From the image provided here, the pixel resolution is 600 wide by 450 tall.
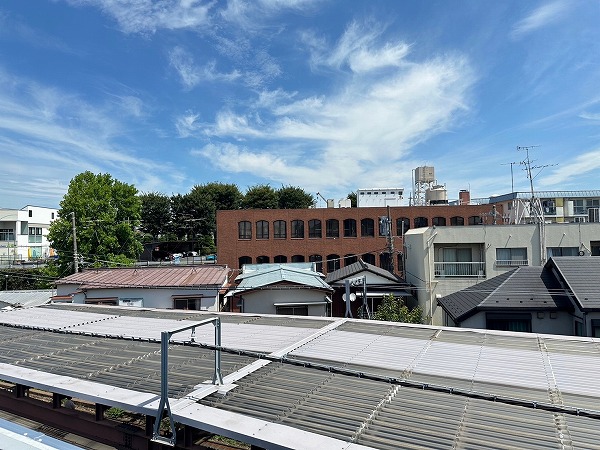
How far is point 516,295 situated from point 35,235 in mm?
59576

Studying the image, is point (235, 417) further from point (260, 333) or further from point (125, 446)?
point (260, 333)

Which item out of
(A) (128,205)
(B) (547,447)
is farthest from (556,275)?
(A) (128,205)

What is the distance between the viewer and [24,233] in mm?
50250

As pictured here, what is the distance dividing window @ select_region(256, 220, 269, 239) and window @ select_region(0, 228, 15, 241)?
37400 millimetres

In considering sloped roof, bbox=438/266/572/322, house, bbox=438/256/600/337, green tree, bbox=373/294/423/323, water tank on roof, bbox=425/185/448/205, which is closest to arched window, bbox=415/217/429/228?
water tank on roof, bbox=425/185/448/205

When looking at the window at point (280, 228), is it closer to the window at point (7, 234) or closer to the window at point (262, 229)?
the window at point (262, 229)

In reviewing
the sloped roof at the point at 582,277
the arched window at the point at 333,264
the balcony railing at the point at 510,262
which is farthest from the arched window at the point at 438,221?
the sloped roof at the point at 582,277

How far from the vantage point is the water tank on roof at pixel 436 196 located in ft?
127

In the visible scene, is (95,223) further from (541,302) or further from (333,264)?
(541,302)

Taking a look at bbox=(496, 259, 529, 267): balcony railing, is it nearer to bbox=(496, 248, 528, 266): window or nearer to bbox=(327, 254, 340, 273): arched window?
bbox=(496, 248, 528, 266): window

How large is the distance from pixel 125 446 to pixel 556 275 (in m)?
15.7

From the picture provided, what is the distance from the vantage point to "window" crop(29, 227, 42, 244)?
51.4 metres

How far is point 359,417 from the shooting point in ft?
9.85

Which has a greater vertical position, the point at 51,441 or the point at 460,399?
the point at 51,441
